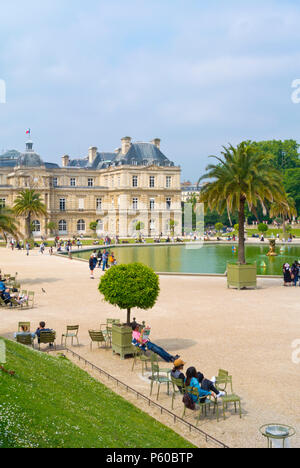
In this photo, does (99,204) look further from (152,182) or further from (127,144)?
(127,144)

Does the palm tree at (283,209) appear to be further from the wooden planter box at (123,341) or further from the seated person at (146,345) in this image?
the wooden planter box at (123,341)

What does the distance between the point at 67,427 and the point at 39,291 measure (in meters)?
15.2

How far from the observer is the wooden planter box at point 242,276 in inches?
873

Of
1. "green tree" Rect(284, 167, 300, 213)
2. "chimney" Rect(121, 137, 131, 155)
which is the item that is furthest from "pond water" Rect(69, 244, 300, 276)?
"chimney" Rect(121, 137, 131, 155)

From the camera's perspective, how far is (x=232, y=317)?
15.8 metres

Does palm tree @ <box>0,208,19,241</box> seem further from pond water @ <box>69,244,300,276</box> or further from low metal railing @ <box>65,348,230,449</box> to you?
low metal railing @ <box>65,348,230,449</box>

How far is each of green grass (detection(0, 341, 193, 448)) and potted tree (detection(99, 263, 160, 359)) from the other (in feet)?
8.30

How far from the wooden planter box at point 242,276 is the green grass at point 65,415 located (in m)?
13.7

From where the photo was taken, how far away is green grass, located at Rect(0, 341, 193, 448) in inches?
240

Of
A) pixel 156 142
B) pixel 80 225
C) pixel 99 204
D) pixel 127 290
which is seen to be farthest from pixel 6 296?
pixel 156 142

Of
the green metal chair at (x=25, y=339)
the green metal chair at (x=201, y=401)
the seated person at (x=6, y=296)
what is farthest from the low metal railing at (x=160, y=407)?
the seated person at (x=6, y=296)

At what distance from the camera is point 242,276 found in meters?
22.2

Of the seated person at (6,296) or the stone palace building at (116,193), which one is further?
the stone palace building at (116,193)
